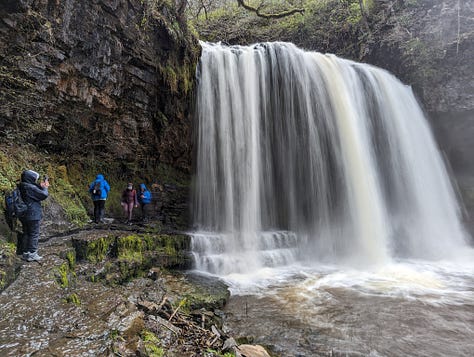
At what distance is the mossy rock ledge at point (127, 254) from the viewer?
556 cm

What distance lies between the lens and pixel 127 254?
644 cm

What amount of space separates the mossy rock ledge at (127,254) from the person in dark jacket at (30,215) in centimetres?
99

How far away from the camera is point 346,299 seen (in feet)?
20.0

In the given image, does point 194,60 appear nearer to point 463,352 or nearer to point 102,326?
point 102,326

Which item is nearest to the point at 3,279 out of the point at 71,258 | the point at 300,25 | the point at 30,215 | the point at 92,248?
the point at 30,215

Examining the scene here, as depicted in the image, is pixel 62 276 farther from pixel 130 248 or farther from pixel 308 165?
pixel 308 165

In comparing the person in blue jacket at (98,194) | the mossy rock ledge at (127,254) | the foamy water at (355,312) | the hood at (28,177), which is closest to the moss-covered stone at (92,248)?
the mossy rock ledge at (127,254)

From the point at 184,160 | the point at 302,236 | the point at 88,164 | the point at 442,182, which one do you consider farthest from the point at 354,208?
the point at 88,164

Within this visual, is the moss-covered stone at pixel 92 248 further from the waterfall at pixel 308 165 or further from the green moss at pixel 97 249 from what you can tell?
the waterfall at pixel 308 165

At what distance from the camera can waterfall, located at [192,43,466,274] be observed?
10.8 meters

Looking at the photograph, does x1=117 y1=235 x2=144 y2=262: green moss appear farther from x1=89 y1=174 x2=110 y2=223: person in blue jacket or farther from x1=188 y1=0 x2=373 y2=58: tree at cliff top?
x1=188 y1=0 x2=373 y2=58: tree at cliff top

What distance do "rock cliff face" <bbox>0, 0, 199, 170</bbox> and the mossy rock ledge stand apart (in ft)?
12.4

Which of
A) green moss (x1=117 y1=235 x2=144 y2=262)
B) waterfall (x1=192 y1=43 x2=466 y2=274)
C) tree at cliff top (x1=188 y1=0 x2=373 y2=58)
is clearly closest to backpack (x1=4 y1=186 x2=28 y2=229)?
green moss (x1=117 y1=235 x2=144 y2=262)

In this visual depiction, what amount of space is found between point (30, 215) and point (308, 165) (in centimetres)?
945
